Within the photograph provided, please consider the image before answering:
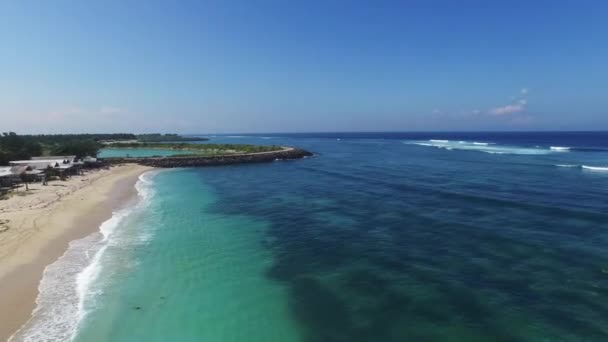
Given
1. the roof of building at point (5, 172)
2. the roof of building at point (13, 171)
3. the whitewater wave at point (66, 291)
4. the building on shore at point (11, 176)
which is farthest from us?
the roof of building at point (13, 171)

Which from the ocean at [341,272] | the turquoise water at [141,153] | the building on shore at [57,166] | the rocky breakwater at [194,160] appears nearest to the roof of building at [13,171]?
the building on shore at [57,166]

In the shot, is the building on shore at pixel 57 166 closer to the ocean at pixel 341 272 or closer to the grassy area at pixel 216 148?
the ocean at pixel 341 272

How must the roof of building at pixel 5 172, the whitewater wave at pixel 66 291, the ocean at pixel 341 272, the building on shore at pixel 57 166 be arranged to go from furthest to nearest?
1. the building on shore at pixel 57 166
2. the roof of building at pixel 5 172
3. the ocean at pixel 341 272
4. the whitewater wave at pixel 66 291

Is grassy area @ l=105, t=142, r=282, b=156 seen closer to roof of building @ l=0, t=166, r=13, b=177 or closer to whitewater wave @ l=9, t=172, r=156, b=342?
→ roof of building @ l=0, t=166, r=13, b=177

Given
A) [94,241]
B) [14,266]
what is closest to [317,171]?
[94,241]

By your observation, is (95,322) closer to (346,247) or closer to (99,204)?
(346,247)

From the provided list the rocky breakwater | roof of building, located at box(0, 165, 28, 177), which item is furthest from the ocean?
the rocky breakwater
